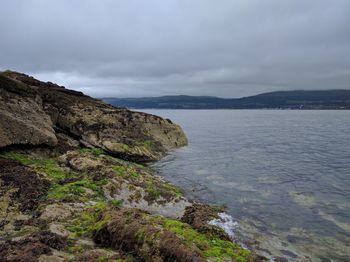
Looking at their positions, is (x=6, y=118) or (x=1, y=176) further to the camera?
(x=6, y=118)

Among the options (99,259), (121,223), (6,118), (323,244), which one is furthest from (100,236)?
(6,118)

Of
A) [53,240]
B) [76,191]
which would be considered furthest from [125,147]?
[53,240]

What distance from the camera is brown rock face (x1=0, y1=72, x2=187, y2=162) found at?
18.5m

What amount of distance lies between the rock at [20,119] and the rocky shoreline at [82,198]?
6 centimetres

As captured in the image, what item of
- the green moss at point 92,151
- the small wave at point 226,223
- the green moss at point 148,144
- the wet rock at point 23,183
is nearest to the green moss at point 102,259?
the wet rock at point 23,183

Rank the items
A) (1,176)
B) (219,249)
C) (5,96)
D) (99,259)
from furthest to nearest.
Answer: (5,96)
(1,176)
(219,249)
(99,259)

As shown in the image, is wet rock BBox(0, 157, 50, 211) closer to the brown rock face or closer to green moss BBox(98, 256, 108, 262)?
the brown rock face

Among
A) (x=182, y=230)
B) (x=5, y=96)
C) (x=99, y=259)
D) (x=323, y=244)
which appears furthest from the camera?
(x=5, y=96)

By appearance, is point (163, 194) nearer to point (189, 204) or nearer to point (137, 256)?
point (189, 204)

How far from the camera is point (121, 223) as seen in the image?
9328mm

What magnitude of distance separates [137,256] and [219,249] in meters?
2.54

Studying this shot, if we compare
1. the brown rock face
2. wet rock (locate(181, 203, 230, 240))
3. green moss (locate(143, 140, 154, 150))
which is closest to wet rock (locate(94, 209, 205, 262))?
wet rock (locate(181, 203, 230, 240))

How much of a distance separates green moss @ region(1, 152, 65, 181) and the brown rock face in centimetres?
82

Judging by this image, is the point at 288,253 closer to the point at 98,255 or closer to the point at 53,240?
the point at 98,255
